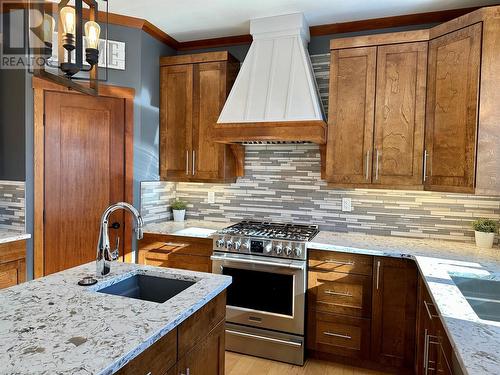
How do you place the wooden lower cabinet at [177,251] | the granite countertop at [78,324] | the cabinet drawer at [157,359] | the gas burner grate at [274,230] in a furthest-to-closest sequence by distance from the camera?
the wooden lower cabinet at [177,251], the gas burner grate at [274,230], the cabinet drawer at [157,359], the granite countertop at [78,324]

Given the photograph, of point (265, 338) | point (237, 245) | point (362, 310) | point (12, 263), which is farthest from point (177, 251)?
point (362, 310)

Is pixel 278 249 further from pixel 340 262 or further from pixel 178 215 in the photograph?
pixel 178 215

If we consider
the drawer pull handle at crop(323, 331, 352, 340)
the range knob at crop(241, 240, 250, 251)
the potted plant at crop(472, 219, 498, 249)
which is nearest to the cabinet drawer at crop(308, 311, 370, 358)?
the drawer pull handle at crop(323, 331, 352, 340)

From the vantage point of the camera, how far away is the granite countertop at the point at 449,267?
3.61ft

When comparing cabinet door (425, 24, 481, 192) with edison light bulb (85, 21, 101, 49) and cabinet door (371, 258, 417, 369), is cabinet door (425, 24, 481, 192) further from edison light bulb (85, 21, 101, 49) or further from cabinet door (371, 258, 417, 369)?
edison light bulb (85, 21, 101, 49)

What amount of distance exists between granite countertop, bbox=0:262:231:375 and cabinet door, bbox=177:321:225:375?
0.20 meters

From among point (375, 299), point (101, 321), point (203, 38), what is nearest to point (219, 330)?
point (101, 321)

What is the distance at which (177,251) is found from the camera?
10.2 feet

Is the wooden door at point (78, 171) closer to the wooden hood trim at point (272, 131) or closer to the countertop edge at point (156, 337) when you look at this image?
the wooden hood trim at point (272, 131)

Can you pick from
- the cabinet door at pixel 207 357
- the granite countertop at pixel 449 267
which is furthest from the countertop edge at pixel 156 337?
the granite countertop at pixel 449 267

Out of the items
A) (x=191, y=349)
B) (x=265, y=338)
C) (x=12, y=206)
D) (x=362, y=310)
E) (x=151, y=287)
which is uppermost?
(x=12, y=206)

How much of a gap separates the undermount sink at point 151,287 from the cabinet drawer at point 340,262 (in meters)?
1.26

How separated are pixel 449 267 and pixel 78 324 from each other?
203cm

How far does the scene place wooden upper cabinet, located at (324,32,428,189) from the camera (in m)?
2.68
